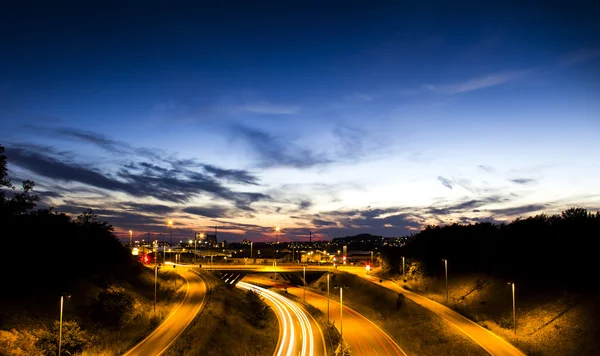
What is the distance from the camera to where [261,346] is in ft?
164

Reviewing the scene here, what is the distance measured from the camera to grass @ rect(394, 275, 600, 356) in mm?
47638

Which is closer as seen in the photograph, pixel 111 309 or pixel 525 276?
pixel 111 309

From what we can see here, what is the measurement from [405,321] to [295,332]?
20.9 m

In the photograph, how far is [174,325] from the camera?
5088cm

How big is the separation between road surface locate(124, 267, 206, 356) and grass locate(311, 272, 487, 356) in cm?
2857

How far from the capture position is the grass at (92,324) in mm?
34719

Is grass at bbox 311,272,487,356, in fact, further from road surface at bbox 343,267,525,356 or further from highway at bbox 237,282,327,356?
highway at bbox 237,282,327,356

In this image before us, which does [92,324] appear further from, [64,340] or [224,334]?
[224,334]

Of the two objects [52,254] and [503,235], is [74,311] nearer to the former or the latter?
[52,254]

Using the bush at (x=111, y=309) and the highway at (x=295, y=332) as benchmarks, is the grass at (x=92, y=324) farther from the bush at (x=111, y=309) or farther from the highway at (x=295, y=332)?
the highway at (x=295, y=332)

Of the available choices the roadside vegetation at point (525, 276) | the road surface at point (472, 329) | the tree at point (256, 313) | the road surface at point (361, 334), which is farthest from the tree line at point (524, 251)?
the tree at point (256, 313)

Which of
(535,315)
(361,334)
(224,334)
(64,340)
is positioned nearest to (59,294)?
(64,340)

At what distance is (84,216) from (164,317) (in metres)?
39.9

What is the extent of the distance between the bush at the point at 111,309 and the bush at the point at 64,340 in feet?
33.0
